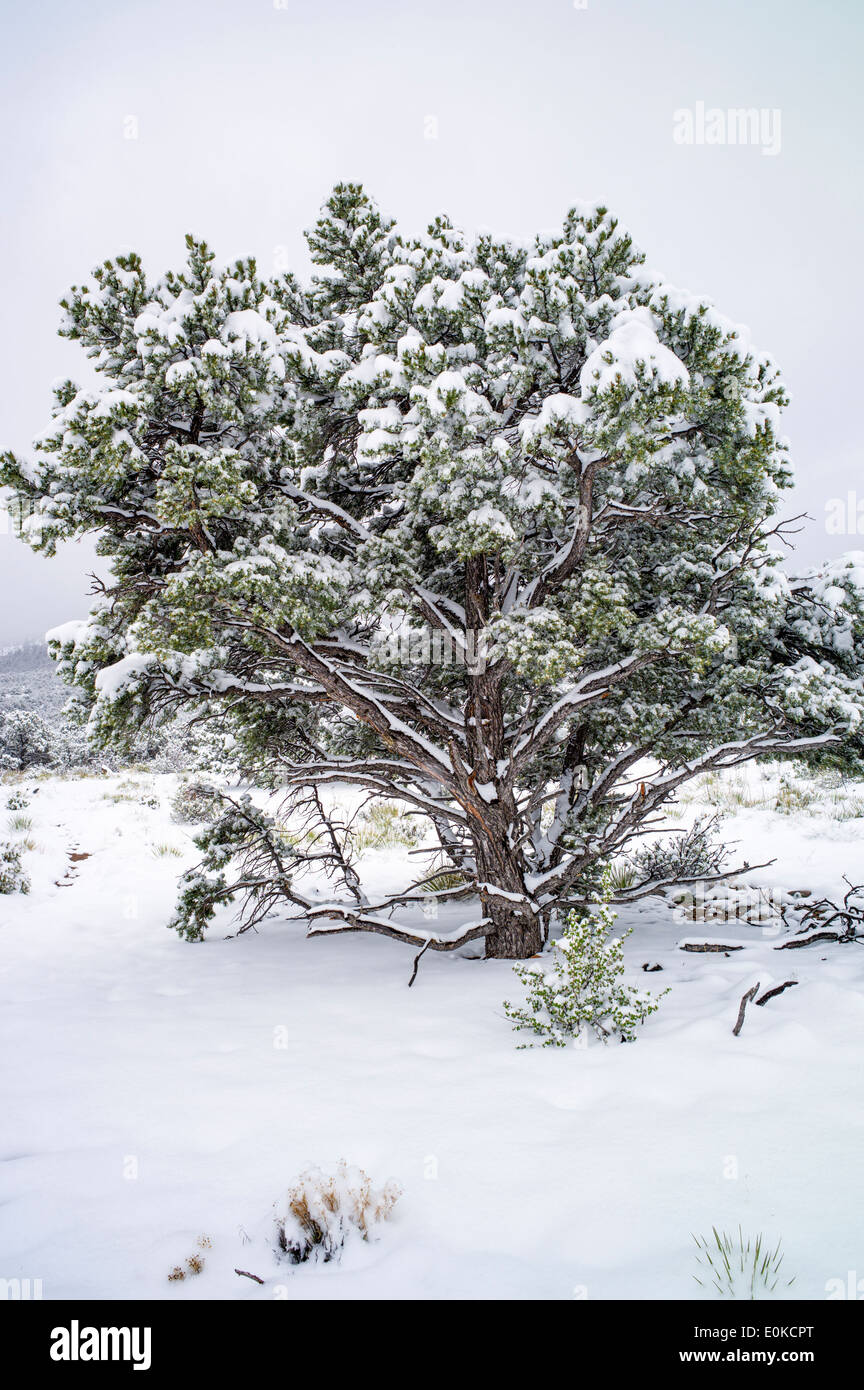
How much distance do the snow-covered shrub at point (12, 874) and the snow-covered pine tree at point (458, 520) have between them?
213 inches

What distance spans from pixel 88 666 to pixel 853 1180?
607 centimetres

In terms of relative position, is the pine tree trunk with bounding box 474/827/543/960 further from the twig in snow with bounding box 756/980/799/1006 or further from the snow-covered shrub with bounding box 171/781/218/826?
the snow-covered shrub with bounding box 171/781/218/826

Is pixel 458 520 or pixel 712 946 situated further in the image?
pixel 712 946

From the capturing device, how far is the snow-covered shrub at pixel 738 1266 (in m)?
2.05

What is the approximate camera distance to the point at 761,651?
6332mm

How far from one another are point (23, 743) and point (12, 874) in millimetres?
19957

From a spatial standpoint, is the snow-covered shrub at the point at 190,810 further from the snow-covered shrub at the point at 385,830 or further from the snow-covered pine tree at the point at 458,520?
the snow-covered pine tree at the point at 458,520

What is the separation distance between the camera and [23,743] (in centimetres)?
2730

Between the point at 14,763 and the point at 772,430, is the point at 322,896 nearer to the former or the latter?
the point at 772,430

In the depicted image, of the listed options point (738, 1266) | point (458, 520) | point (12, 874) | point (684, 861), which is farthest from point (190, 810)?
point (738, 1266)

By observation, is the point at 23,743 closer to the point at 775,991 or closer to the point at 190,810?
the point at 190,810

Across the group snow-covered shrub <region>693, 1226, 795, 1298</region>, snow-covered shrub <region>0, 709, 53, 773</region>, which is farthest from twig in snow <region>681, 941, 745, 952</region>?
snow-covered shrub <region>0, 709, 53, 773</region>

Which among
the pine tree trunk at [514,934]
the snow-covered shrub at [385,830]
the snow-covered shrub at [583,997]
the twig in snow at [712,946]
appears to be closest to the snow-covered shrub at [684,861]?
the twig in snow at [712,946]

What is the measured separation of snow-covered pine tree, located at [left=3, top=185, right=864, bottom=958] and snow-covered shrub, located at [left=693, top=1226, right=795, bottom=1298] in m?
3.22
